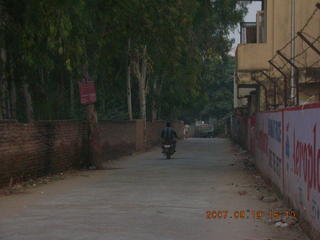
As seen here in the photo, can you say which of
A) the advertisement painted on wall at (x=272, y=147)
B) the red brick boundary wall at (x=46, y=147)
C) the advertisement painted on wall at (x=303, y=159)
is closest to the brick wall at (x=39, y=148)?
the red brick boundary wall at (x=46, y=147)

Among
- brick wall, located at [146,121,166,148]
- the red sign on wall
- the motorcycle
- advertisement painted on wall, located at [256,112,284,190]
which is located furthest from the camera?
brick wall, located at [146,121,166,148]

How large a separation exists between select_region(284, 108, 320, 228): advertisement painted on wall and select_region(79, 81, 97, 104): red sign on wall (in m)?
10.7

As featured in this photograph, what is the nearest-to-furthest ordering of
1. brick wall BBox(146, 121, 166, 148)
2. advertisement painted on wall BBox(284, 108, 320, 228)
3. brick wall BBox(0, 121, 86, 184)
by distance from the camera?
advertisement painted on wall BBox(284, 108, 320, 228) < brick wall BBox(0, 121, 86, 184) < brick wall BBox(146, 121, 166, 148)

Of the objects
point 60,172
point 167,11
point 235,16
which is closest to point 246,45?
point 235,16

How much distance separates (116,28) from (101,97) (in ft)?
53.1

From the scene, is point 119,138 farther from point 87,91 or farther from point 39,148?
point 39,148

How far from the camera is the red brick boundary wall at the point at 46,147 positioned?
1568 cm

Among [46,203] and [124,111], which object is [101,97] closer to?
[124,111]
